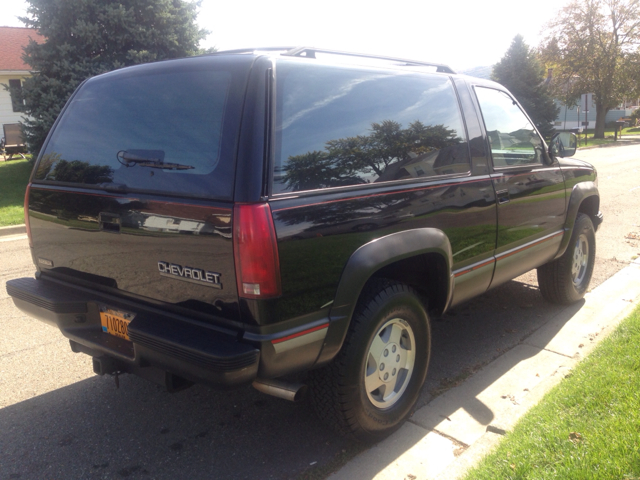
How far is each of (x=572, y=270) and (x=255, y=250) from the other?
3.80 m

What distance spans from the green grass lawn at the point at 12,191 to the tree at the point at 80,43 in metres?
1.07

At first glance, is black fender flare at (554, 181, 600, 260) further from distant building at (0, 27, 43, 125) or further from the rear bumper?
distant building at (0, 27, 43, 125)

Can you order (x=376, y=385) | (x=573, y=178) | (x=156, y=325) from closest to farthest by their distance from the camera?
(x=156, y=325) < (x=376, y=385) < (x=573, y=178)

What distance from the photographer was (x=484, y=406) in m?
3.40

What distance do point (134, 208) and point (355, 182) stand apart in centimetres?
110

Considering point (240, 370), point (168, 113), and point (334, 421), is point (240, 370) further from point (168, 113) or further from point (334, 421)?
point (168, 113)

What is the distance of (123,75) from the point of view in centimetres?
306

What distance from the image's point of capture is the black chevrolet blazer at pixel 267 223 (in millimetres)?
2365

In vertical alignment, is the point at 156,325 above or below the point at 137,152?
below

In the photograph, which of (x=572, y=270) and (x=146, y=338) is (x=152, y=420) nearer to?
(x=146, y=338)

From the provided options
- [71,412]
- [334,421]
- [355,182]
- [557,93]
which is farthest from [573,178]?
[557,93]

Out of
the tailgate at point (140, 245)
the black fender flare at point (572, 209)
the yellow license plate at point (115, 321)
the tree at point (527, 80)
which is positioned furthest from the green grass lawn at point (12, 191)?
the tree at point (527, 80)

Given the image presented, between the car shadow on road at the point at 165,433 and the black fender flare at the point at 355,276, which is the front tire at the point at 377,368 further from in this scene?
the car shadow on road at the point at 165,433

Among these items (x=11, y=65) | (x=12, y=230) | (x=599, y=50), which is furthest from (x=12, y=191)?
(x=599, y=50)
